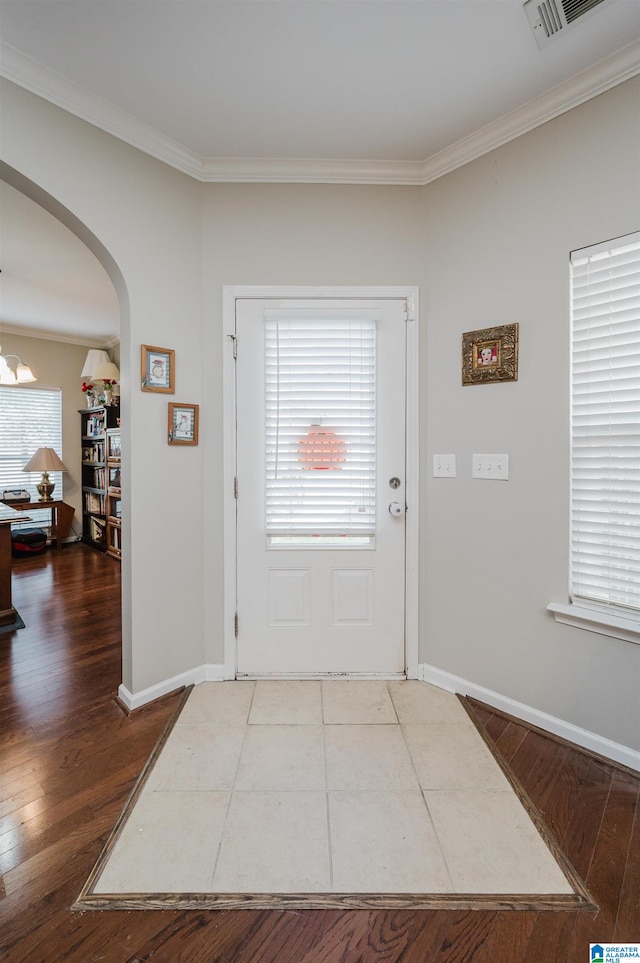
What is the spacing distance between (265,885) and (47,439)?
5.81m

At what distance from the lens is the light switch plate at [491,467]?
1944 millimetres

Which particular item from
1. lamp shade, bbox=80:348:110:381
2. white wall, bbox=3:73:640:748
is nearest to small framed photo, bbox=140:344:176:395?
white wall, bbox=3:73:640:748

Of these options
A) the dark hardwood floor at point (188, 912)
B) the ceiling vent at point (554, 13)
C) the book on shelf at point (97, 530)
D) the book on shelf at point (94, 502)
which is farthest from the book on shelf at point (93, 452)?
the ceiling vent at point (554, 13)

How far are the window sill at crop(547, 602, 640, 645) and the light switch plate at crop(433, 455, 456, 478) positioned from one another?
2.47 feet

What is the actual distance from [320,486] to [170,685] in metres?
1.30

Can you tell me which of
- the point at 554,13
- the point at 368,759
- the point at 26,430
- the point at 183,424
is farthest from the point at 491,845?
the point at 26,430

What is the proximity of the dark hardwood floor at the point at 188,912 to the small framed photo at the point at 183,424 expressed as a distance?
1061 mm

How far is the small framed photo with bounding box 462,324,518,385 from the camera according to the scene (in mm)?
1899

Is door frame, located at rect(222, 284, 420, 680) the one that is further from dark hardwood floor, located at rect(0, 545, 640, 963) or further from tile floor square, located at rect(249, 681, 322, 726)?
dark hardwood floor, located at rect(0, 545, 640, 963)

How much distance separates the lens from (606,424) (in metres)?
1.68

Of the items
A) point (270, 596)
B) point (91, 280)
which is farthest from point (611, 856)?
point (91, 280)

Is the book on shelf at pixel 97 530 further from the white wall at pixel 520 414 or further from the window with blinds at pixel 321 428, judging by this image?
the white wall at pixel 520 414

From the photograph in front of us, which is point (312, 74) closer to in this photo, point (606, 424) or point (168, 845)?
point (606, 424)

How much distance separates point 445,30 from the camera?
1458mm
